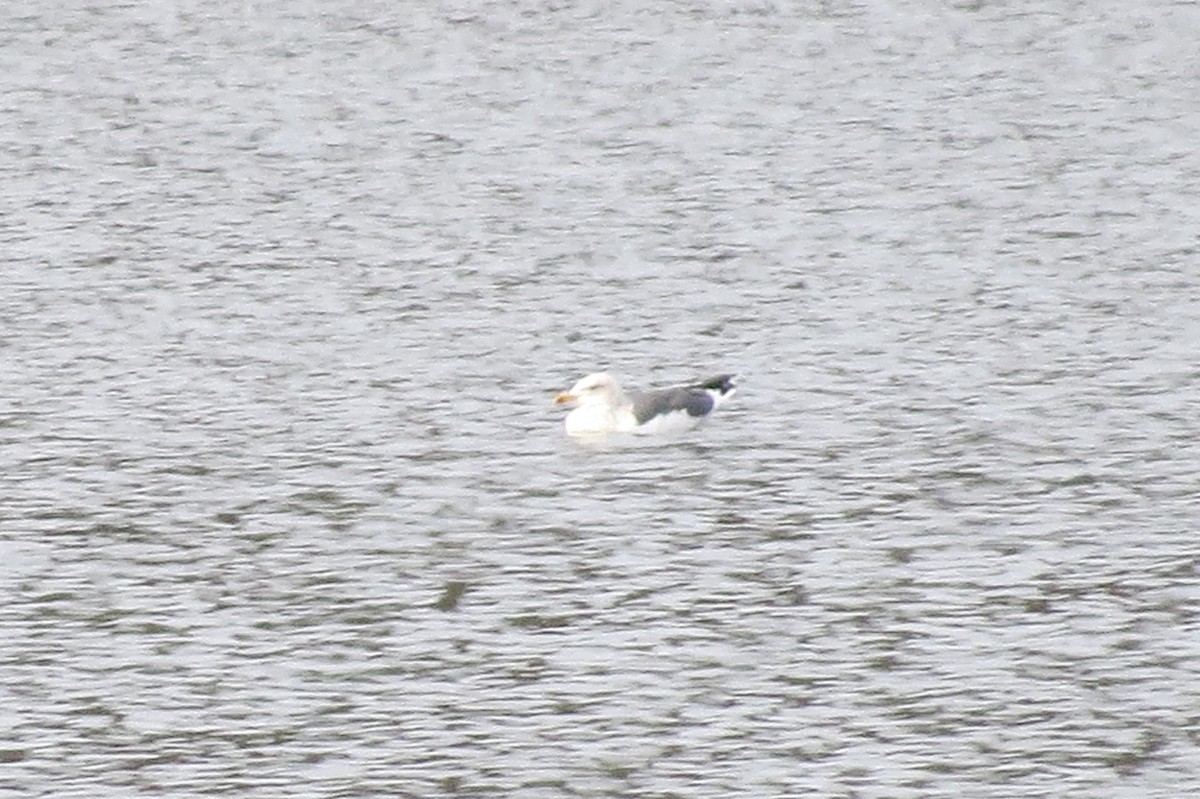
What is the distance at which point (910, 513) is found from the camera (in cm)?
2081

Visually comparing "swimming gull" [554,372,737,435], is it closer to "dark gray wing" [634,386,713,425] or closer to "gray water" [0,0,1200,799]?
"dark gray wing" [634,386,713,425]

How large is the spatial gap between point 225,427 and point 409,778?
29.6 ft

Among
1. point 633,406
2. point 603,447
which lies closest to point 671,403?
point 633,406

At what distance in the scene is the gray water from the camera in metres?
16.3

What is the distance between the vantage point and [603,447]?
77.8 feet

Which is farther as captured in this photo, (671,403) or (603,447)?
(671,403)

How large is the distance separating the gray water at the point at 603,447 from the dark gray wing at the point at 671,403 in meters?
0.31

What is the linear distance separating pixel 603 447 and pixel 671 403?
32.3 inches

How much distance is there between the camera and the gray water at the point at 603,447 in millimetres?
16297

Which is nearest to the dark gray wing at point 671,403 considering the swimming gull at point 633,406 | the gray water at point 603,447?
the swimming gull at point 633,406

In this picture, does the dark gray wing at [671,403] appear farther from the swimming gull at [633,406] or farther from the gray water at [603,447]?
the gray water at [603,447]

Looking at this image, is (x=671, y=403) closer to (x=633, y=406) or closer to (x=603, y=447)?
(x=633, y=406)

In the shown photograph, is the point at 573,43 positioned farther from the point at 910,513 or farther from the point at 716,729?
the point at 716,729

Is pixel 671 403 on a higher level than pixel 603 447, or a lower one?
higher
